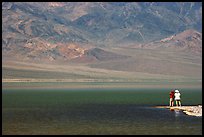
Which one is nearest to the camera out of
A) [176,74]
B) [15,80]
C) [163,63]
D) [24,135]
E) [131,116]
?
[24,135]

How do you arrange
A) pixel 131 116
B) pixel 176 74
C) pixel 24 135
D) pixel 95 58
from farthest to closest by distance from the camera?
pixel 95 58, pixel 176 74, pixel 131 116, pixel 24 135

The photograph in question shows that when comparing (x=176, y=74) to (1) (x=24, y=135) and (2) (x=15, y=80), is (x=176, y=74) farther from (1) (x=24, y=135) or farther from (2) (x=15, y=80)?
(1) (x=24, y=135)

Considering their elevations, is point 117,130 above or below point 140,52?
below

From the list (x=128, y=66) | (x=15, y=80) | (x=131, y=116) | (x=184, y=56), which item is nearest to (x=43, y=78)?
(x=15, y=80)

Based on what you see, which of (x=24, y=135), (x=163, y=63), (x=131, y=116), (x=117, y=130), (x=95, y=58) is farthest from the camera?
(x=95, y=58)

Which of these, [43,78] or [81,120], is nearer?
[81,120]

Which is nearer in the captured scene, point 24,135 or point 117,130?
point 24,135

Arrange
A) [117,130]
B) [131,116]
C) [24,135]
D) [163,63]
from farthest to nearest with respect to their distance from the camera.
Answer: [163,63]
[131,116]
[117,130]
[24,135]

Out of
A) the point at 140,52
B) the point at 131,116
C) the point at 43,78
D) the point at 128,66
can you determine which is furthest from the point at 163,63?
the point at 131,116

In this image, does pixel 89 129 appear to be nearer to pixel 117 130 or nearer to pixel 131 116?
pixel 117 130
